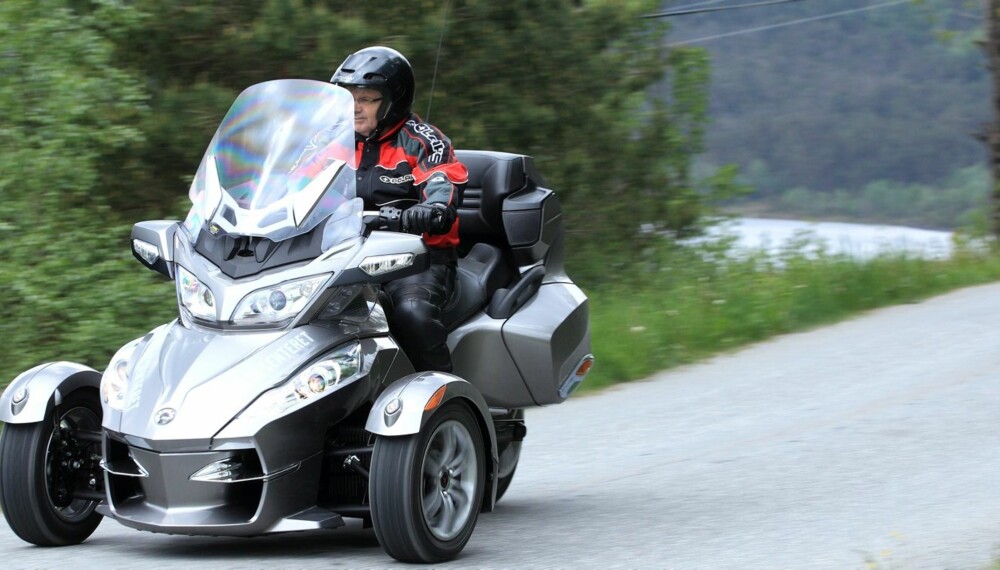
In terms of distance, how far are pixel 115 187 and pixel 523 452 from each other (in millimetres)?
5497

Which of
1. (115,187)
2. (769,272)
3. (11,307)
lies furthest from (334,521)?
(769,272)

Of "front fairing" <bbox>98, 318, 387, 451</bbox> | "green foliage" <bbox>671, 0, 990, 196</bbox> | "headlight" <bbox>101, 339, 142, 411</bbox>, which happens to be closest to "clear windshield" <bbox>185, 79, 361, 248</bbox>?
"front fairing" <bbox>98, 318, 387, 451</bbox>

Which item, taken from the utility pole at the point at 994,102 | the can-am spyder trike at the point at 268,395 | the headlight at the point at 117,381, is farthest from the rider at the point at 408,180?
the utility pole at the point at 994,102

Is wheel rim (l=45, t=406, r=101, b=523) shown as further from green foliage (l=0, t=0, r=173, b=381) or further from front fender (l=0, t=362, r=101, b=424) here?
green foliage (l=0, t=0, r=173, b=381)

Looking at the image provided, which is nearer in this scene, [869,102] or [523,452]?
[523,452]

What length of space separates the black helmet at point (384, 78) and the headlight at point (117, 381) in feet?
4.42

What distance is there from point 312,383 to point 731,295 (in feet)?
24.2

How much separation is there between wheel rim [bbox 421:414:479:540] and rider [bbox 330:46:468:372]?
468 mm

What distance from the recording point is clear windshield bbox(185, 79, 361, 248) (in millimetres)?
5113

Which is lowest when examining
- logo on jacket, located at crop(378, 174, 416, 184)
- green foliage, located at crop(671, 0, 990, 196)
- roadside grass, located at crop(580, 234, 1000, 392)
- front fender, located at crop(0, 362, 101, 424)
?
green foliage, located at crop(671, 0, 990, 196)

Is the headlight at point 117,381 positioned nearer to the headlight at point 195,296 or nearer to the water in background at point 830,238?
the headlight at point 195,296

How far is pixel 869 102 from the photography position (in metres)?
21.0

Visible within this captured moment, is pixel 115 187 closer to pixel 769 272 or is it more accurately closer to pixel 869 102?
pixel 769 272

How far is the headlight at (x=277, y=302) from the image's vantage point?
500 centimetres
